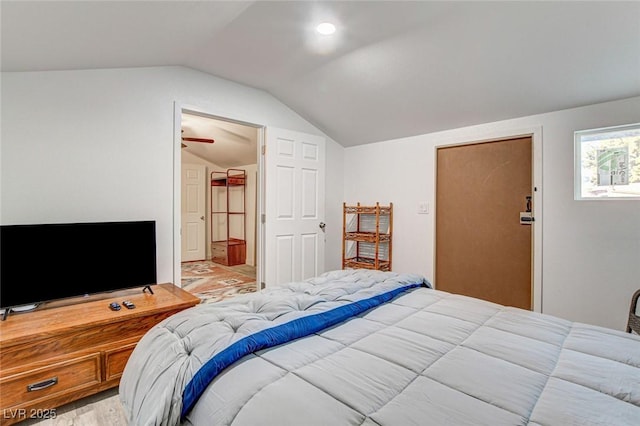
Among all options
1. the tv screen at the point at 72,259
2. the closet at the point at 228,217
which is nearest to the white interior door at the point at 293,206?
the tv screen at the point at 72,259

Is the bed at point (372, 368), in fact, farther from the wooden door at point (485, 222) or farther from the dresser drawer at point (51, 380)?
the wooden door at point (485, 222)

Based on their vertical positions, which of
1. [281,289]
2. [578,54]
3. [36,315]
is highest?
[578,54]

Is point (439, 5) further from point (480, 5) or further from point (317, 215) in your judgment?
point (317, 215)

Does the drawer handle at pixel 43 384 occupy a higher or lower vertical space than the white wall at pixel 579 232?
lower

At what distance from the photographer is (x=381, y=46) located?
246 cm

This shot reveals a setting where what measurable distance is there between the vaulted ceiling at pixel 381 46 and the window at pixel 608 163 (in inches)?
11.9

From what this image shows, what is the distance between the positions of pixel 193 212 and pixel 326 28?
5.05 metres

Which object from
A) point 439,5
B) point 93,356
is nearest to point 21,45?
point 93,356

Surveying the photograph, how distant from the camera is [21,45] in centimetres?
166

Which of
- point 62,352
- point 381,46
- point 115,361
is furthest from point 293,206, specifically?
point 62,352

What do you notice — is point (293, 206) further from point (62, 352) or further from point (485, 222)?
point (62, 352)

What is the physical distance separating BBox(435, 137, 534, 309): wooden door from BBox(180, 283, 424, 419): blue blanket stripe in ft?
6.61

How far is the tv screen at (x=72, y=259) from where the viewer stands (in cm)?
189

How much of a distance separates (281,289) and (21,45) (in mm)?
1912
